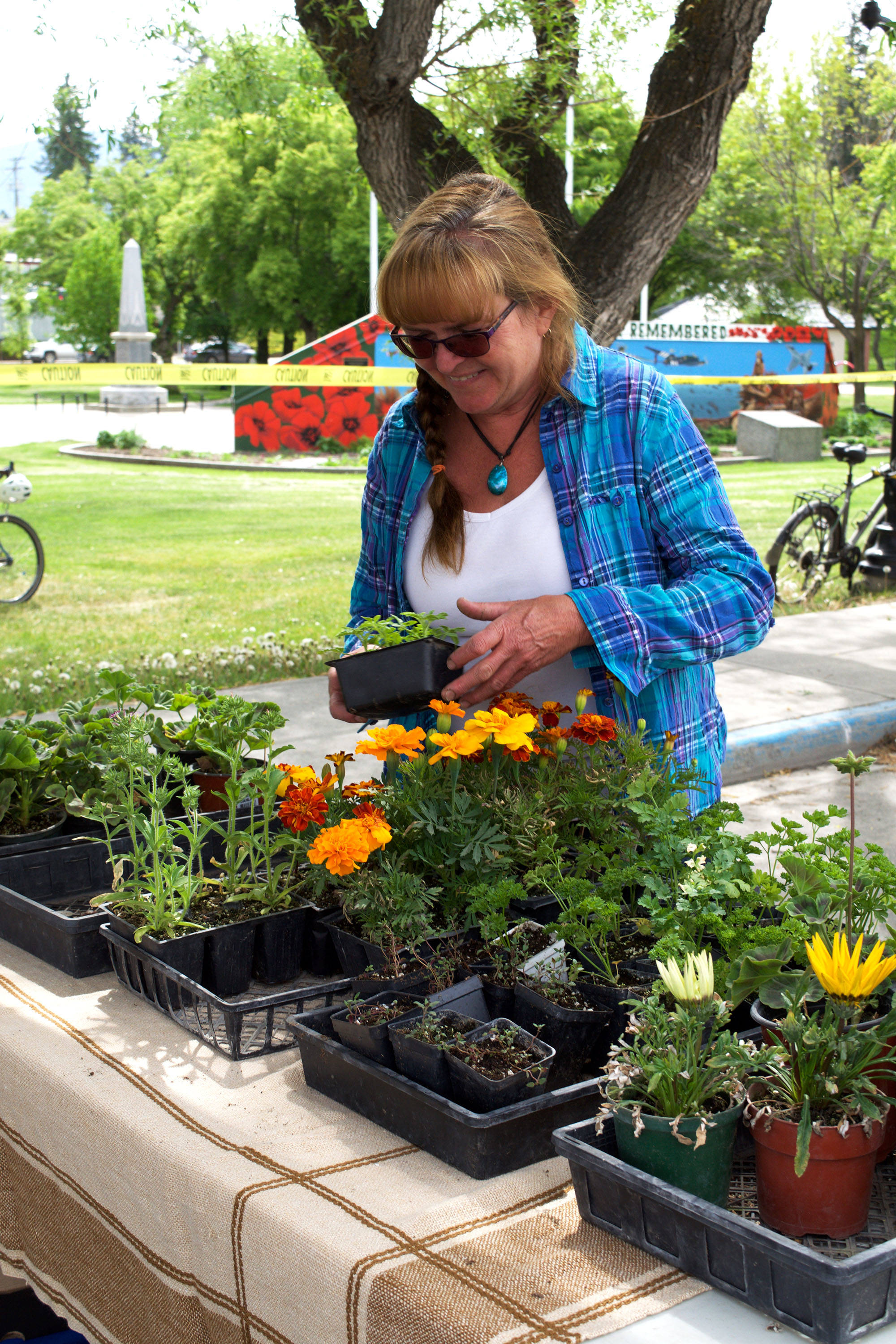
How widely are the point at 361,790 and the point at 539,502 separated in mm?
674

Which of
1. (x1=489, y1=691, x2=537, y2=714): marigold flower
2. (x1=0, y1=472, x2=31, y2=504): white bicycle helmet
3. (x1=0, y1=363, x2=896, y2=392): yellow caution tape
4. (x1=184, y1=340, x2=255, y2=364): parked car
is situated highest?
(x1=184, y1=340, x2=255, y2=364): parked car

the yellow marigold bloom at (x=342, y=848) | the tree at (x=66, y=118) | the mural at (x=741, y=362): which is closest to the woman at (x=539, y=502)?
the yellow marigold bloom at (x=342, y=848)

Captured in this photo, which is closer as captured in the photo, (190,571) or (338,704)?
(338,704)

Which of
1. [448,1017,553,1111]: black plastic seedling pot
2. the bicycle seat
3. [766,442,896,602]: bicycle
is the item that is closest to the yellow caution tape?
the bicycle seat

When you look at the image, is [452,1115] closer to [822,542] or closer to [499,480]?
[499,480]

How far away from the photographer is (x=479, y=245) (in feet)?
6.53

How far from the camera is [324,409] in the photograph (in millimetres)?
26938

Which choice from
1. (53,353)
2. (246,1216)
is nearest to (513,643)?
(246,1216)

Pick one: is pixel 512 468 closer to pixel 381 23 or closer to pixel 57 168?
pixel 381 23

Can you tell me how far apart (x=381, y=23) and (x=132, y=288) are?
87.2ft

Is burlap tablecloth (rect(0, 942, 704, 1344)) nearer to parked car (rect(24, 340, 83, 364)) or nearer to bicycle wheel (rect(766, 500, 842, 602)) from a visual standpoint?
bicycle wheel (rect(766, 500, 842, 602))

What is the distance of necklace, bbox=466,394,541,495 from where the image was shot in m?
2.25

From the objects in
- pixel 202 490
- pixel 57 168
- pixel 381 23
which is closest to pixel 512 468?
pixel 381 23

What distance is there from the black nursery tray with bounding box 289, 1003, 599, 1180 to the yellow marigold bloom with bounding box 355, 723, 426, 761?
42cm
